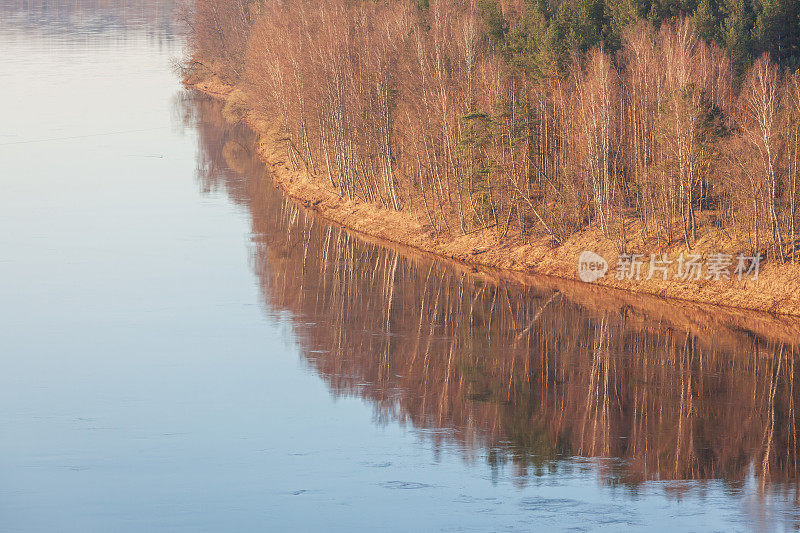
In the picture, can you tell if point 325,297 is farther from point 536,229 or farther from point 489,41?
point 489,41

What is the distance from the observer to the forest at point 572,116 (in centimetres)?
4550

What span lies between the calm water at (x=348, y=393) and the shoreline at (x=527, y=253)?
126 cm

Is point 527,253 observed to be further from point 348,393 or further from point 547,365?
point 348,393

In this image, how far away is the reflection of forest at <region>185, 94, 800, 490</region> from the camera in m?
31.2

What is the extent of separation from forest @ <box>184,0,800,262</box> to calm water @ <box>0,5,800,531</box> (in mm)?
4860

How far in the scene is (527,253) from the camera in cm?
5284

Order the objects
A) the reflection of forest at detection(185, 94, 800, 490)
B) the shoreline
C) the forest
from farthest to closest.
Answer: the forest → the shoreline → the reflection of forest at detection(185, 94, 800, 490)

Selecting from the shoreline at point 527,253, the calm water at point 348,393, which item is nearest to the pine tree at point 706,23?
the shoreline at point 527,253

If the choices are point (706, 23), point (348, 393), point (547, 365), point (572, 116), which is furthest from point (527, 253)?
point (348, 393)

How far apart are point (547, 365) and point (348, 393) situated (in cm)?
835

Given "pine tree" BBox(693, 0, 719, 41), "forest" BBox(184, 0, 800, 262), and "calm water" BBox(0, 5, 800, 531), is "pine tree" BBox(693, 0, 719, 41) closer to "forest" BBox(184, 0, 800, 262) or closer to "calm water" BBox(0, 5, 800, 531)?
"forest" BBox(184, 0, 800, 262)

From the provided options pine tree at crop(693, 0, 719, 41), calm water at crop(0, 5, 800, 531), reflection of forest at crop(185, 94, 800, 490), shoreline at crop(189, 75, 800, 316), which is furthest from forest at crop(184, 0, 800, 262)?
reflection of forest at crop(185, 94, 800, 490)

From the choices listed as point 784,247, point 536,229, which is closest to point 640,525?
point 784,247

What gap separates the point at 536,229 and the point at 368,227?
41.2 ft
